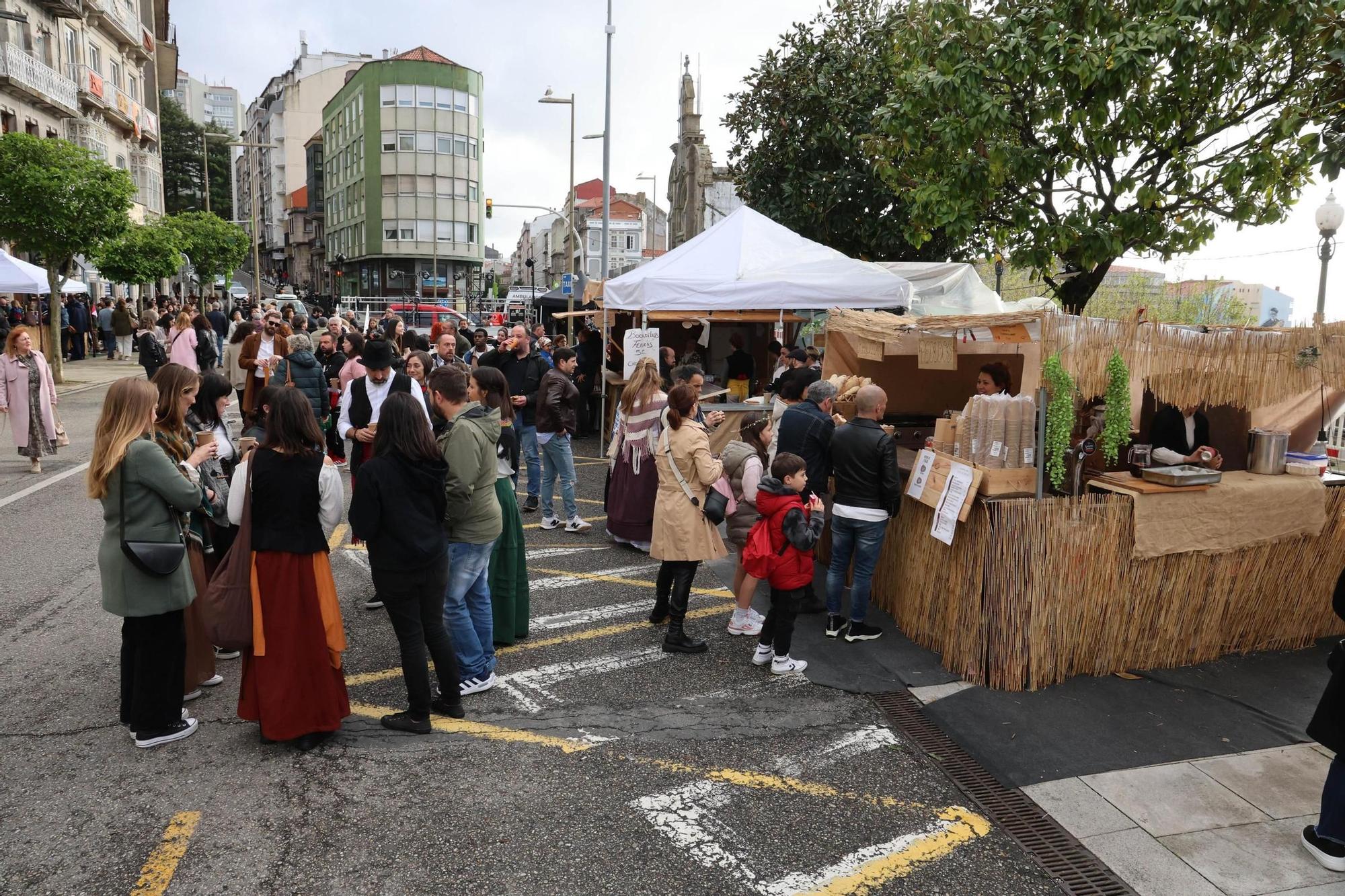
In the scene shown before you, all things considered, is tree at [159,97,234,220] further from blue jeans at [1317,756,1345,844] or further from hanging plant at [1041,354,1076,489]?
blue jeans at [1317,756,1345,844]

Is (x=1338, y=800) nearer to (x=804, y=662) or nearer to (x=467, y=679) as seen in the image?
(x=804, y=662)

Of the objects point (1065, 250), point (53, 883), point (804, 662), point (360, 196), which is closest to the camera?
point (53, 883)

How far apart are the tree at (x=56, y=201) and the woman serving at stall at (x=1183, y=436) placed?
1983 centimetres

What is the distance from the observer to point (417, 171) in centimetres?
5666

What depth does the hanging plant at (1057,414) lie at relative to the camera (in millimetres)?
5230

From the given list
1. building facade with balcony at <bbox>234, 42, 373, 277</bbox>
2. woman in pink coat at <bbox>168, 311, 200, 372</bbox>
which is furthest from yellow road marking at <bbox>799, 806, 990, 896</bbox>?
building facade with balcony at <bbox>234, 42, 373, 277</bbox>

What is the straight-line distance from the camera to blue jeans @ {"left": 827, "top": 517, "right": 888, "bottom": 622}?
19.7 ft

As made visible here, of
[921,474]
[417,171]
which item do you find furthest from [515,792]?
[417,171]

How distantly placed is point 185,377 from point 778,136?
14431 mm

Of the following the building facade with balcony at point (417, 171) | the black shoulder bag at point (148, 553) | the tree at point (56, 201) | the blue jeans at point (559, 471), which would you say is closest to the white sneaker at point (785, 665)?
the black shoulder bag at point (148, 553)

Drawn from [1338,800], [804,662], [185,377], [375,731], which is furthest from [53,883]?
[1338,800]

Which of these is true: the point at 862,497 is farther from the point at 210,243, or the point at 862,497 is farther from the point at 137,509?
the point at 210,243

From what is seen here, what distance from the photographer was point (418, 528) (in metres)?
4.41

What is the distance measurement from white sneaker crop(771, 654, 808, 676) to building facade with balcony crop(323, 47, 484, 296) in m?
51.8
